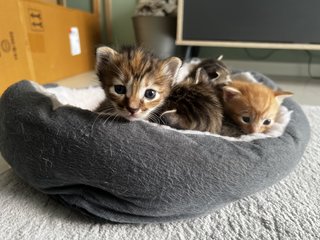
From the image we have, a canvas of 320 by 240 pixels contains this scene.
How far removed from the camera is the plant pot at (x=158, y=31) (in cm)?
252

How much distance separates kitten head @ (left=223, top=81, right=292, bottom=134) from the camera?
1041mm

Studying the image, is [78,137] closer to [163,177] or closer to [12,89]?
[163,177]

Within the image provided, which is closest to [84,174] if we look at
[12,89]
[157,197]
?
[157,197]

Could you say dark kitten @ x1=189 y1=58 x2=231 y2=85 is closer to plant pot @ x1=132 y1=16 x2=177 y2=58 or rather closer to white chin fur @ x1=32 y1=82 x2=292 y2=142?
white chin fur @ x1=32 y1=82 x2=292 y2=142

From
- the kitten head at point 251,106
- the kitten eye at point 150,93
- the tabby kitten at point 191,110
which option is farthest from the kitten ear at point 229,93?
the kitten eye at point 150,93

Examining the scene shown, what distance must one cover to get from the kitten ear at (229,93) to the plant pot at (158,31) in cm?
150

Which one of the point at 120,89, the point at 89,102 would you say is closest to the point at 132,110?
the point at 120,89

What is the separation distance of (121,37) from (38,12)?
1.18 metres

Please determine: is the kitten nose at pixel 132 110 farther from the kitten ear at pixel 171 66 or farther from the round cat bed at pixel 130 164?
the kitten ear at pixel 171 66

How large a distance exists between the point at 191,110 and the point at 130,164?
0.97ft

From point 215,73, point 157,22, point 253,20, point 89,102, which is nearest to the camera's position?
point 215,73

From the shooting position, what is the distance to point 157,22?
251 cm

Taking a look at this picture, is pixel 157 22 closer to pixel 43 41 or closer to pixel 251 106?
pixel 43 41

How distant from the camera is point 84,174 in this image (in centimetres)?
72
